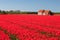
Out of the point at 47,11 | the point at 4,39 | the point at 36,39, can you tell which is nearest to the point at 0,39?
the point at 4,39

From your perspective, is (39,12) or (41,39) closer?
(41,39)

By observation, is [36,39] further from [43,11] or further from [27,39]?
[43,11]

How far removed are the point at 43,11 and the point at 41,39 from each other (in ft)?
338

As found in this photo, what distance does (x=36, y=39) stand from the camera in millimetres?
9969

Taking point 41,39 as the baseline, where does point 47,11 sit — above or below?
below

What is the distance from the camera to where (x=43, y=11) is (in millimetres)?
112688

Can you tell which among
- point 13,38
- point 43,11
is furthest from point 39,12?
point 13,38

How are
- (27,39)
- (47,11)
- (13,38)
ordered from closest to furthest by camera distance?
(27,39), (13,38), (47,11)

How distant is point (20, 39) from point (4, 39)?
0.79 m

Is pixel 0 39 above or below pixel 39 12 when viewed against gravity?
above

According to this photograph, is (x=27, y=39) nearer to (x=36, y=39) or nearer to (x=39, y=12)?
(x=36, y=39)

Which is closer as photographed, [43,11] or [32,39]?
[32,39]

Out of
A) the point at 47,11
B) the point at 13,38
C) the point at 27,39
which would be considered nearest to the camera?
the point at 27,39

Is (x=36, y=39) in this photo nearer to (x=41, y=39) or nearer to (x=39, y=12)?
(x=41, y=39)
